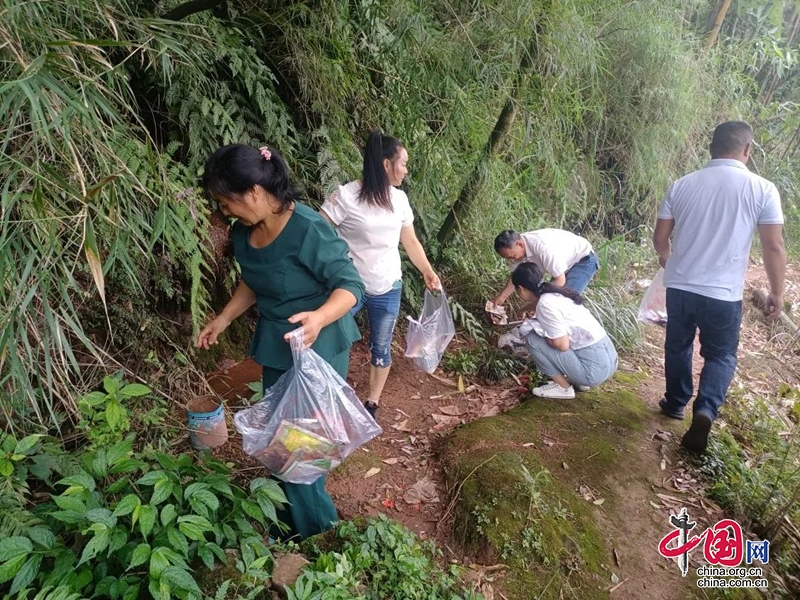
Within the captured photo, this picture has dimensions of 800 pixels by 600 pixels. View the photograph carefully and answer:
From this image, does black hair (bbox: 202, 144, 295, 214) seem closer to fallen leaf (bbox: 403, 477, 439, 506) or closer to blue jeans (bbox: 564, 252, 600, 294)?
fallen leaf (bbox: 403, 477, 439, 506)

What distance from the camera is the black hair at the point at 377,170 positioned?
264 centimetres

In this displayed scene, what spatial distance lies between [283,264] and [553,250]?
8.12 feet

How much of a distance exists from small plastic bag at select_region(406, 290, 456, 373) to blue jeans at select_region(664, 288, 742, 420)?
56.1 inches

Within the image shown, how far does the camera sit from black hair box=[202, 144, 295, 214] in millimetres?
1602

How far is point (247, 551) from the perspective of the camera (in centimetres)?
163

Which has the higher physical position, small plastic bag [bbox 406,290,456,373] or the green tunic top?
the green tunic top

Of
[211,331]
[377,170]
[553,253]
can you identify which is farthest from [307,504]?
[553,253]

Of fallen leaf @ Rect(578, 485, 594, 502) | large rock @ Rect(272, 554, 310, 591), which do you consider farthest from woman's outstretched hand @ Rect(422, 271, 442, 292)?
large rock @ Rect(272, 554, 310, 591)

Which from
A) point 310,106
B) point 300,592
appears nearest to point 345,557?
point 300,592

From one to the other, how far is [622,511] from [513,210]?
10.1ft

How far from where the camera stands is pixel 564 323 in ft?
10.5

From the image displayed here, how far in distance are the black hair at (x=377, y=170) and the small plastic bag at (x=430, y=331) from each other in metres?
0.94

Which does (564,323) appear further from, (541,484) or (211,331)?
(211,331)

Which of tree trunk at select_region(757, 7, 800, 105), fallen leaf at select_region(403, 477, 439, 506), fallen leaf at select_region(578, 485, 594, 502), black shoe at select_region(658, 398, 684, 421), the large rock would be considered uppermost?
tree trunk at select_region(757, 7, 800, 105)
